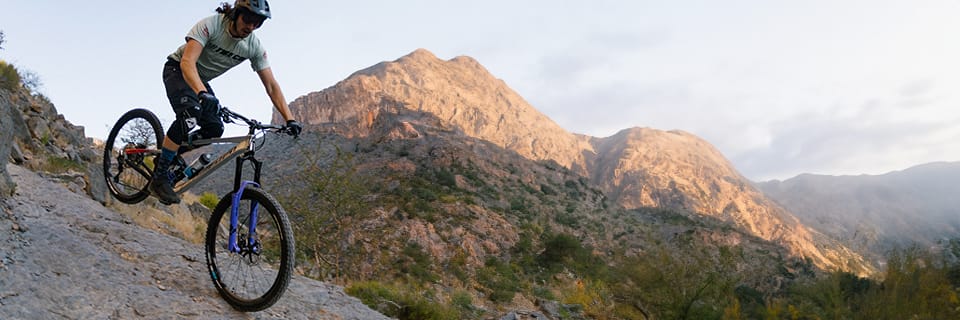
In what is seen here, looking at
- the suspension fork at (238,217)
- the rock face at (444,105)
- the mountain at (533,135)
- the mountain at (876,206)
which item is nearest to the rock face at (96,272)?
the suspension fork at (238,217)

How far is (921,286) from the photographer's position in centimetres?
1905

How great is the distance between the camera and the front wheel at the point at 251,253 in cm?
426

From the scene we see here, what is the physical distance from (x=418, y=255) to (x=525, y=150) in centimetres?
9716

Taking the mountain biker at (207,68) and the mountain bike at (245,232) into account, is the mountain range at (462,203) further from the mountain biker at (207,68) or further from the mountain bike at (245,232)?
the mountain biker at (207,68)

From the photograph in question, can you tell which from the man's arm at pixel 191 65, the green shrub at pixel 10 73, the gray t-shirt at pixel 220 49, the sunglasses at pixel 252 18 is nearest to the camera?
the man's arm at pixel 191 65

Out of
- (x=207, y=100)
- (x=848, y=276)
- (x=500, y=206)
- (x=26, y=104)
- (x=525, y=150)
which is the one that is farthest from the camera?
(x=525, y=150)

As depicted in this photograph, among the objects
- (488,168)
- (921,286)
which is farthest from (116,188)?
(488,168)

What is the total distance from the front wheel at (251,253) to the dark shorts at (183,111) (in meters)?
0.89

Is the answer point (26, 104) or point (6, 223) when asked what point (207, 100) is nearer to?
point (6, 223)

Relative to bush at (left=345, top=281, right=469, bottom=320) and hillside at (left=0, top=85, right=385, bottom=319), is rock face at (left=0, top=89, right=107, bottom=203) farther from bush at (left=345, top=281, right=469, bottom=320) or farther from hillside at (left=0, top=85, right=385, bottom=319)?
bush at (left=345, top=281, right=469, bottom=320)

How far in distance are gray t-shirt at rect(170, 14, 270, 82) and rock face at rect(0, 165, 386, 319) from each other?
6.48 feet

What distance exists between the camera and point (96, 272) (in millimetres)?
4766

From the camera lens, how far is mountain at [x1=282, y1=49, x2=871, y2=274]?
96500 mm

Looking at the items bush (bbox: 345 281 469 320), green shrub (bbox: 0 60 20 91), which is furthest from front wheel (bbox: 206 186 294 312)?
green shrub (bbox: 0 60 20 91)
